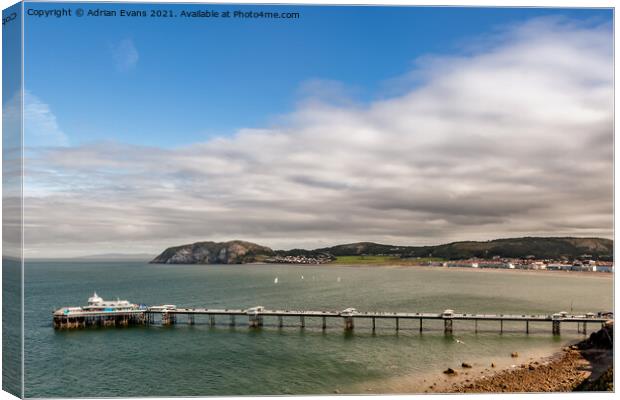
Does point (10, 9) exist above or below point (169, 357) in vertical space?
above

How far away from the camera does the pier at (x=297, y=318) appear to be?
144ft

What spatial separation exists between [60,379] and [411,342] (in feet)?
86.5

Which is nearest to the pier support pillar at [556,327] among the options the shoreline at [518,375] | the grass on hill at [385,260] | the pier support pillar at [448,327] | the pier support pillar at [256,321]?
the shoreline at [518,375]

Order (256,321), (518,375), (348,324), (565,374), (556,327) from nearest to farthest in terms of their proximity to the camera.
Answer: (565,374)
(518,375)
(556,327)
(348,324)
(256,321)

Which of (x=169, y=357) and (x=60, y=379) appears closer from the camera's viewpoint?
(x=60, y=379)

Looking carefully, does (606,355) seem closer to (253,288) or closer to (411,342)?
(411,342)

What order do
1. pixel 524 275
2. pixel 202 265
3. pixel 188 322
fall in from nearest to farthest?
pixel 188 322 < pixel 524 275 < pixel 202 265

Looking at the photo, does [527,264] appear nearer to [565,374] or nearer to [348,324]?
[348,324]

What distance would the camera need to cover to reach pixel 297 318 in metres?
51.1

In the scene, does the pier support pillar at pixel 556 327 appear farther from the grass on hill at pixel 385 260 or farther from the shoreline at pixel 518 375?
the grass on hill at pixel 385 260

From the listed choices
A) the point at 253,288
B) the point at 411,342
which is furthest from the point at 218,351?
the point at 253,288

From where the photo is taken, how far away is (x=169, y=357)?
33.8 metres

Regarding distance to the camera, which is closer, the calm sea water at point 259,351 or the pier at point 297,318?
the calm sea water at point 259,351

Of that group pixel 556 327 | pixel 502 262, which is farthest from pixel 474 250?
pixel 556 327
